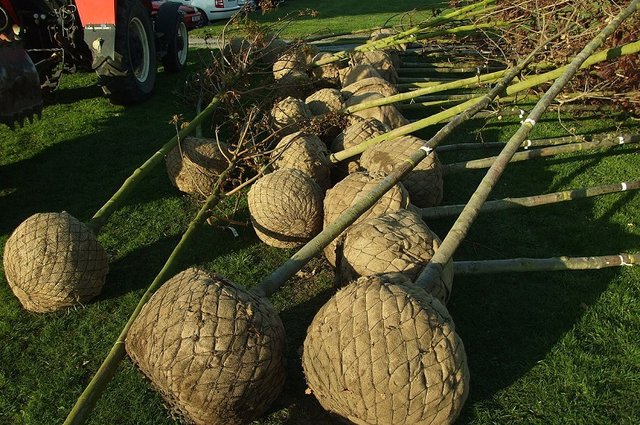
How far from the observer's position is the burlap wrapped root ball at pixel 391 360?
2432 mm

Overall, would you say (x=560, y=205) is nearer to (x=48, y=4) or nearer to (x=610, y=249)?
(x=610, y=249)

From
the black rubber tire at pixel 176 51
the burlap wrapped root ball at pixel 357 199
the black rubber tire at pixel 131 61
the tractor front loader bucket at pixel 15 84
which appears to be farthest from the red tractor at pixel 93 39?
the burlap wrapped root ball at pixel 357 199

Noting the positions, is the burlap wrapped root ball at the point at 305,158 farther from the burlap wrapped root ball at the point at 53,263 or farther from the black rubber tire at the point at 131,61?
the black rubber tire at the point at 131,61

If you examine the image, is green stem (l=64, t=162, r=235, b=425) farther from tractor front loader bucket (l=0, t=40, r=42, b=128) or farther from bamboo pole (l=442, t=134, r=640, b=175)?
bamboo pole (l=442, t=134, r=640, b=175)

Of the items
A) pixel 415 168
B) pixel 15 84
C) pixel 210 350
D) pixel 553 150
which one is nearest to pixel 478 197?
pixel 415 168

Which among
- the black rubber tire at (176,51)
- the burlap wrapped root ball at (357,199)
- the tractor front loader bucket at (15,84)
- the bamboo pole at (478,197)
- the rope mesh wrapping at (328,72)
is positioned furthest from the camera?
the black rubber tire at (176,51)

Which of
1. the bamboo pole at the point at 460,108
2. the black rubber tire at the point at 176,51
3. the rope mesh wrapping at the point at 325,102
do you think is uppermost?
the bamboo pole at the point at 460,108

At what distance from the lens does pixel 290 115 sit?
18.3 feet

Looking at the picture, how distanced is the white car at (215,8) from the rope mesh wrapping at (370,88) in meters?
15.1

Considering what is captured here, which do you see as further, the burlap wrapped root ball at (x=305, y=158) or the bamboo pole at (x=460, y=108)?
the burlap wrapped root ball at (x=305, y=158)

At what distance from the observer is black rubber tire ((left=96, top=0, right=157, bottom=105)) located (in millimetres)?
7016

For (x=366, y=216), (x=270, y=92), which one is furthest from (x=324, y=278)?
(x=270, y=92)

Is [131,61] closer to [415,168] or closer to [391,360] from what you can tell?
[415,168]

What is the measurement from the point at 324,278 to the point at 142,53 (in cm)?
586
